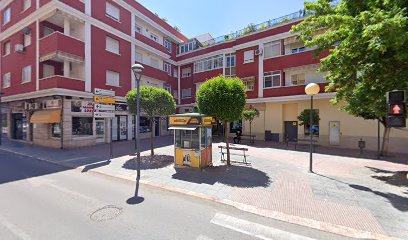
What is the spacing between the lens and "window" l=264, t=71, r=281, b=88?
18.7 metres

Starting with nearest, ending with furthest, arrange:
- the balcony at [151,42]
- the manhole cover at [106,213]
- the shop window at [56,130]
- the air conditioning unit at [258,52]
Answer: the manhole cover at [106,213] → the shop window at [56,130] → the air conditioning unit at [258,52] → the balcony at [151,42]

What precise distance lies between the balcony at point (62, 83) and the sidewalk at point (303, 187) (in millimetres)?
5463

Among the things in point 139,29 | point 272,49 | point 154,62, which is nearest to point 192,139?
point 272,49

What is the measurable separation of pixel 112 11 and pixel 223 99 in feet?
52.7

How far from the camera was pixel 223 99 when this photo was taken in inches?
320

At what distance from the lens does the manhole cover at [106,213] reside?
4410mm

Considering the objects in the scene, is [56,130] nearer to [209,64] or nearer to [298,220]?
[298,220]

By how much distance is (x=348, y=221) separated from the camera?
4.36 m

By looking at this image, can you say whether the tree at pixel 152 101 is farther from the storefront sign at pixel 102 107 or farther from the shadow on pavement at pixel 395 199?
the shadow on pavement at pixel 395 199

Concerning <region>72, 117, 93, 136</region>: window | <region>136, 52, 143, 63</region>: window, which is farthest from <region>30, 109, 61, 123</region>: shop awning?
<region>136, 52, 143, 63</region>: window

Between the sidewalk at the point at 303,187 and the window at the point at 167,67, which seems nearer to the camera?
the sidewalk at the point at 303,187

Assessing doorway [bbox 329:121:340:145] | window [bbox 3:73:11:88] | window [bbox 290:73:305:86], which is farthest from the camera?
window [bbox 3:73:11:88]

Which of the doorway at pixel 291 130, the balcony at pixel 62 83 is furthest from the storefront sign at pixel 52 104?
the doorway at pixel 291 130

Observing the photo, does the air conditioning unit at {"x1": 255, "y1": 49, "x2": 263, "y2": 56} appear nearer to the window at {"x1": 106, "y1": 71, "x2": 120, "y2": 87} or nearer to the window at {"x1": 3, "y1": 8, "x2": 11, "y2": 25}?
the window at {"x1": 106, "y1": 71, "x2": 120, "y2": 87}
